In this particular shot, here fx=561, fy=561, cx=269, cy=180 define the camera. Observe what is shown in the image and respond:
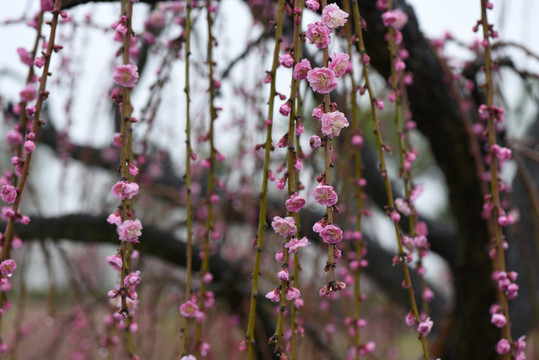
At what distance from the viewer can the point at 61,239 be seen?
140cm

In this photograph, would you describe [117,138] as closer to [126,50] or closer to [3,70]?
[126,50]

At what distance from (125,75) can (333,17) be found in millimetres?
217

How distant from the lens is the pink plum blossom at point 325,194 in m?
0.50

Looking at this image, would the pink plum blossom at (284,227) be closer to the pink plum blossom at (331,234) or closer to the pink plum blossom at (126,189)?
the pink plum blossom at (331,234)

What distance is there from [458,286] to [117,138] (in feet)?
3.84

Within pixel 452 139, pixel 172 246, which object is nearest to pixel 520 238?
pixel 452 139

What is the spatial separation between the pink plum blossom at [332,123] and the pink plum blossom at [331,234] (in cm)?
8

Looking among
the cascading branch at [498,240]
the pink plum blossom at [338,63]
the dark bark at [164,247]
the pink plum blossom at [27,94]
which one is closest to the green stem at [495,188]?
the cascading branch at [498,240]

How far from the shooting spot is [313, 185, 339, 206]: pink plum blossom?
499 mm

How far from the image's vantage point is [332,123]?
49 centimetres

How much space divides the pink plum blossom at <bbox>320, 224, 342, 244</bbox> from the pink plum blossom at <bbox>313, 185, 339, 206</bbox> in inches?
1.1

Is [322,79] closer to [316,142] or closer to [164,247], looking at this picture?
[316,142]

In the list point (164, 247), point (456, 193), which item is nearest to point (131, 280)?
point (164, 247)

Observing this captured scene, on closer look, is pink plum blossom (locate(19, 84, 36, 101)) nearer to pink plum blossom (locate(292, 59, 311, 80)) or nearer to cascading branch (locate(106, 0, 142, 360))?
cascading branch (locate(106, 0, 142, 360))
